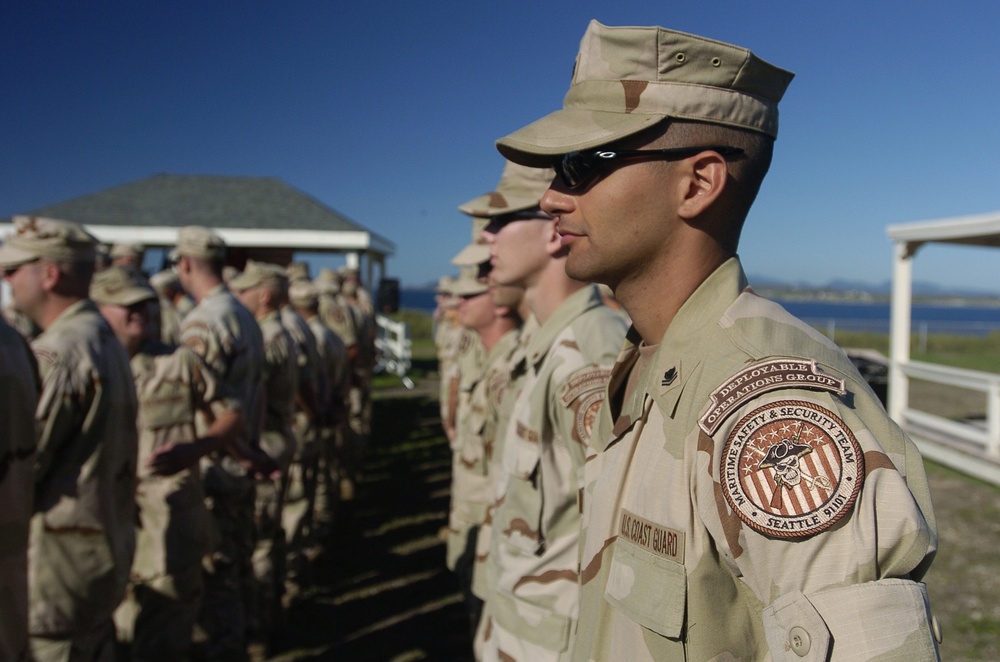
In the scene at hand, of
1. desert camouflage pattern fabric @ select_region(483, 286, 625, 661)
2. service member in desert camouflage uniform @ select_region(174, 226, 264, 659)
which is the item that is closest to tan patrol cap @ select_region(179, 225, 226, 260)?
service member in desert camouflage uniform @ select_region(174, 226, 264, 659)

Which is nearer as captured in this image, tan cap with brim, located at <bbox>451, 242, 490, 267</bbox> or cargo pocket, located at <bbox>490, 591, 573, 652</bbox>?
cargo pocket, located at <bbox>490, 591, 573, 652</bbox>

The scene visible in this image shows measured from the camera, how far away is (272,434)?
586cm

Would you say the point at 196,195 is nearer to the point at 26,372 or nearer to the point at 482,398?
the point at 482,398

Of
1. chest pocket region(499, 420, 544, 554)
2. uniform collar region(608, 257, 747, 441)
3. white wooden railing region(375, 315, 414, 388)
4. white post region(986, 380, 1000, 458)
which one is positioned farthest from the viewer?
white wooden railing region(375, 315, 414, 388)

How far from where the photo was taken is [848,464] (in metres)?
1.07

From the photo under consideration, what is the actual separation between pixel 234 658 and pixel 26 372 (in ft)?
10.3

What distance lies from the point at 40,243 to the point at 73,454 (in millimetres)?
980

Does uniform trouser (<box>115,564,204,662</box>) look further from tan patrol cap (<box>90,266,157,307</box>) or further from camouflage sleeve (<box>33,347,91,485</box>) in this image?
tan patrol cap (<box>90,266,157,307</box>)

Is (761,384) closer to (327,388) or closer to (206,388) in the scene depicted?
(206,388)

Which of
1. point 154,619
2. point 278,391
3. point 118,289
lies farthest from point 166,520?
point 278,391

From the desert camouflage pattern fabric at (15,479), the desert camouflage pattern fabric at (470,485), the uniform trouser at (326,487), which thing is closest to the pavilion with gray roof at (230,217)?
the uniform trouser at (326,487)

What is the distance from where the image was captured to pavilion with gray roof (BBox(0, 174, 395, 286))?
16.5 meters

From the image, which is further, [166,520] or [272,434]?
[272,434]

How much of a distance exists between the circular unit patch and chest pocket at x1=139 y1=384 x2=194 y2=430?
12.1 feet
